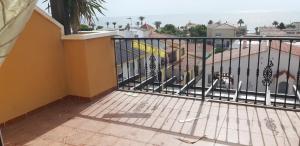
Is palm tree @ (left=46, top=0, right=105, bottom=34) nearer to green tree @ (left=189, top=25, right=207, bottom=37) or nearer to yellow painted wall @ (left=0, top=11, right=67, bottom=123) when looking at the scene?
yellow painted wall @ (left=0, top=11, right=67, bottom=123)

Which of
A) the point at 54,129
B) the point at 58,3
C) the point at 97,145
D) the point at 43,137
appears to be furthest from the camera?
the point at 58,3

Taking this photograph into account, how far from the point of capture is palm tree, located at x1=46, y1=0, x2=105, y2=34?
12.4 ft

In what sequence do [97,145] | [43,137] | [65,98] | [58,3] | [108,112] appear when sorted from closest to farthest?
[97,145], [43,137], [108,112], [58,3], [65,98]

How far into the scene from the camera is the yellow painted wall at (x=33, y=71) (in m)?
3.11

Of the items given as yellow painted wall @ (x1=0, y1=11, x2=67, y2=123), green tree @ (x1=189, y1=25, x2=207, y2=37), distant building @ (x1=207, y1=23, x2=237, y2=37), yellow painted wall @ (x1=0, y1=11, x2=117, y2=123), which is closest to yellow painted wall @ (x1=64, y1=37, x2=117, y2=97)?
yellow painted wall @ (x1=0, y1=11, x2=117, y2=123)

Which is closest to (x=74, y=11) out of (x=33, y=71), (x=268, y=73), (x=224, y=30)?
(x=33, y=71)

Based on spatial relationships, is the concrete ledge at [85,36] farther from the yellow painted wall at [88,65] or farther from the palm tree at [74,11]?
the palm tree at [74,11]

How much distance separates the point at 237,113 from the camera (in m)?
3.28

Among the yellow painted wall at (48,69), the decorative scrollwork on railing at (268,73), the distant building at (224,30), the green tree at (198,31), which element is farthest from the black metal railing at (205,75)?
the green tree at (198,31)

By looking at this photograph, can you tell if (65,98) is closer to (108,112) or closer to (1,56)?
(108,112)

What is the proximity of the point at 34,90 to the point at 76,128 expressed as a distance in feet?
2.97

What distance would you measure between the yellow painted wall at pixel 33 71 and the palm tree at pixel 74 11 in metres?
0.24

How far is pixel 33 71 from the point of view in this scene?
11.3 feet

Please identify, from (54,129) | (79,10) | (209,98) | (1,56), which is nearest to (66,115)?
(54,129)
